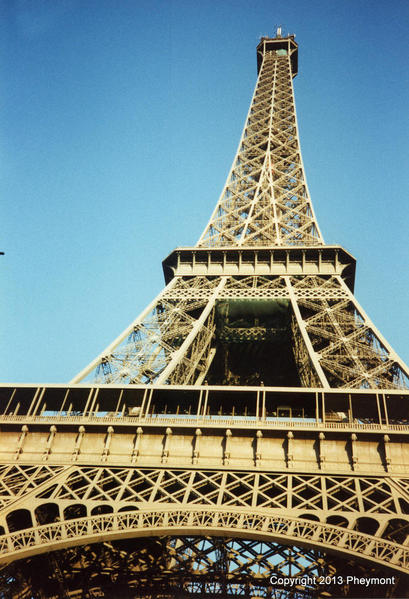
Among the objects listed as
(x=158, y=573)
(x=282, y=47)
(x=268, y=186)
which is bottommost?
(x=158, y=573)

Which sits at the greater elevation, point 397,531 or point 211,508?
point 211,508

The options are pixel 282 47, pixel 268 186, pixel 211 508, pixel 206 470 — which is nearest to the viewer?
pixel 211 508

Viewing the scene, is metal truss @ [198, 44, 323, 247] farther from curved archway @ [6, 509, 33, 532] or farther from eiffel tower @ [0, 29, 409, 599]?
curved archway @ [6, 509, 33, 532]

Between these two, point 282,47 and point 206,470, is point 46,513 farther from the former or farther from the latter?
point 282,47

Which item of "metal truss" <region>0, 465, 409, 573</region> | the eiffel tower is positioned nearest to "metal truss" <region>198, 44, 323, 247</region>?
the eiffel tower

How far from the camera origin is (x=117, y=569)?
21453 mm

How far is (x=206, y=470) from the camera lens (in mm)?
19281

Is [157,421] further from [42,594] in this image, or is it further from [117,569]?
[42,594]

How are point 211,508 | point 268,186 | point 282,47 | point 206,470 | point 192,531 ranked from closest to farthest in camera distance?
1. point 192,531
2. point 211,508
3. point 206,470
4. point 268,186
5. point 282,47

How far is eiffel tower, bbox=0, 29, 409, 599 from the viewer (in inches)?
656

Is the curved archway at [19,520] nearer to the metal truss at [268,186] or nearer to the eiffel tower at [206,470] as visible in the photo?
the eiffel tower at [206,470]

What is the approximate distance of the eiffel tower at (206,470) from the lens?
16.7 metres

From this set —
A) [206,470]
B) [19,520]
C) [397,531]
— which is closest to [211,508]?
[206,470]

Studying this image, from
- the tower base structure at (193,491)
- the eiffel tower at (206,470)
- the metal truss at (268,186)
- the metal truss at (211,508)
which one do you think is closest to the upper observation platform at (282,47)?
the metal truss at (268,186)
